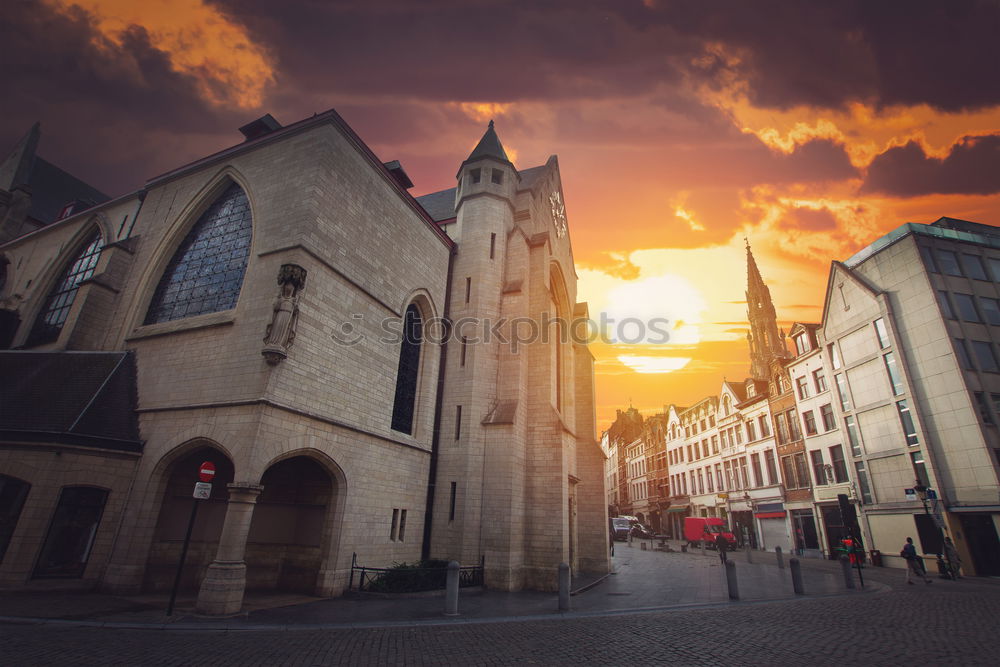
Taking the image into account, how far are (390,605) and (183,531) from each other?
5.49 metres

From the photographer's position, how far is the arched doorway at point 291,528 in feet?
38.4

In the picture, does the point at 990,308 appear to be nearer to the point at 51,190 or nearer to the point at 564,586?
the point at 564,586

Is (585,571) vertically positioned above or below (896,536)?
below

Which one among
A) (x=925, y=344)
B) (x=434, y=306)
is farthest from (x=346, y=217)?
(x=925, y=344)

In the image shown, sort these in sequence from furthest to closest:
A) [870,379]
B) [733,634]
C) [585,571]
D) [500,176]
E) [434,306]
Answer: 1. [870,379]
2. [500,176]
3. [585,571]
4. [434,306]
5. [733,634]

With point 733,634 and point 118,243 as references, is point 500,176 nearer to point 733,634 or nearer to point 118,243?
point 118,243

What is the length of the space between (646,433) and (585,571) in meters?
39.8

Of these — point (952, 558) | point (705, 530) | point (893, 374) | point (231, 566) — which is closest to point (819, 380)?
point (893, 374)

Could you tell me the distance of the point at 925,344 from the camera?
2105cm

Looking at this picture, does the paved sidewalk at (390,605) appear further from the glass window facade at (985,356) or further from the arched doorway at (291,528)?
the glass window facade at (985,356)

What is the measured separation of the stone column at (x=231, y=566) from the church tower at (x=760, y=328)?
61.6 metres

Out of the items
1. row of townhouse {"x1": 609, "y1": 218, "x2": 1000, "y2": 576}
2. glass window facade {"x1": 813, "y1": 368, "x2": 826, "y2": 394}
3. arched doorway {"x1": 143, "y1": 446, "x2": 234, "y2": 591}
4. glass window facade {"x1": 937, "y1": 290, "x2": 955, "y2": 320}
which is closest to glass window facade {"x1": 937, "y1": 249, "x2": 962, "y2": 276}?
row of townhouse {"x1": 609, "y1": 218, "x2": 1000, "y2": 576}

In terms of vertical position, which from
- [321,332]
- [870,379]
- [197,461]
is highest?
[870,379]

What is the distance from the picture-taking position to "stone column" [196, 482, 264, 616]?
8289 mm
